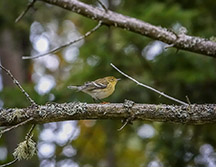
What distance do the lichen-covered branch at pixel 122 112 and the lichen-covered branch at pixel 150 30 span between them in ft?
3.62

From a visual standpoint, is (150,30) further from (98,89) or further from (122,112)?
(98,89)

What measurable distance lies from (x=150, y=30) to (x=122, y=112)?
4.31 ft

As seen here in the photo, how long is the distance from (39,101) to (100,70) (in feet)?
3.20

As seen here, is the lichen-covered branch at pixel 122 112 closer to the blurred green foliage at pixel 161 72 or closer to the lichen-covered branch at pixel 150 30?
the lichen-covered branch at pixel 150 30

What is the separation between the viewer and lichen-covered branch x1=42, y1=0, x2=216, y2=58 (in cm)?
393

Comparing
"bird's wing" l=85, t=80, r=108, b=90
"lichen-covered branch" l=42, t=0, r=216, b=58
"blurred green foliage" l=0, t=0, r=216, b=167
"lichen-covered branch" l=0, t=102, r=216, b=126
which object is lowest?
"lichen-covered branch" l=0, t=102, r=216, b=126

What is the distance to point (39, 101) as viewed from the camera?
5.64 m

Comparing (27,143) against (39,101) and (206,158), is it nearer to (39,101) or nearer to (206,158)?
(39,101)

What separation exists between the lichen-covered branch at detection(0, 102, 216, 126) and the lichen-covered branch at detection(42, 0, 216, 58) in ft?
3.62

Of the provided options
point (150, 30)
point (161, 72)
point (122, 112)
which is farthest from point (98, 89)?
point (122, 112)

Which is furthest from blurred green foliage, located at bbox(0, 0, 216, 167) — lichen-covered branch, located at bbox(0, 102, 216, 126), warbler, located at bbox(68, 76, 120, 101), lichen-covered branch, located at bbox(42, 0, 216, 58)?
lichen-covered branch, located at bbox(0, 102, 216, 126)

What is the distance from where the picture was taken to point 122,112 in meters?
2.90

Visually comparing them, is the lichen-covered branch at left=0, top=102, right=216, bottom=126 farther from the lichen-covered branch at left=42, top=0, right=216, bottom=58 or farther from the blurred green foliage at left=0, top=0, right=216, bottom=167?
the blurred green foliage at left=0, top=0, right=216, bottom=167

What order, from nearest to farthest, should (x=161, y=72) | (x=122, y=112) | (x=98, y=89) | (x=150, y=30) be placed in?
(x=122, y=112), (x=150, y=30), (x=98, y=89), (x=161, y=72)
